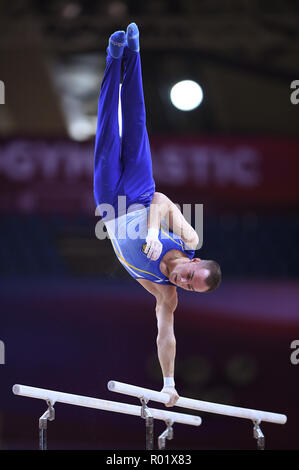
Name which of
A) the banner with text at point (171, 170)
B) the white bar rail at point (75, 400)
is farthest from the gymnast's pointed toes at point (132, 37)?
the banner with text at point (171, 170)

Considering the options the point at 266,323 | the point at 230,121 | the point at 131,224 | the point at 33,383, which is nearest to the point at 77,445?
the point at 33,383

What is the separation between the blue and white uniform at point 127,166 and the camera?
4.40m

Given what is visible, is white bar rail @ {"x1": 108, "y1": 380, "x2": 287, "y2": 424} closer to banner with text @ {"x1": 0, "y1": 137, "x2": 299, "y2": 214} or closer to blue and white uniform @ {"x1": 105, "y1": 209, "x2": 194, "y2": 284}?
blue and white uniform @ {"x1": 105, "y1": 209, "x2": 194, "y2": 284}

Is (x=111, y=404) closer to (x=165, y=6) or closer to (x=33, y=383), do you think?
(x=33, y=383)

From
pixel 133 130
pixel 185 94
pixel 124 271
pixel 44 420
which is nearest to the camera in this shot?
pixel 44 420

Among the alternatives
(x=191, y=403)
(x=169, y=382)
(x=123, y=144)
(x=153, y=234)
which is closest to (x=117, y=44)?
(x=123, y=144)

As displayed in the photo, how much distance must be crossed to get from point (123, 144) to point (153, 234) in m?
0.94

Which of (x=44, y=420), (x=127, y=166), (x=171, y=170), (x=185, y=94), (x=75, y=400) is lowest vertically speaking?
(x=44, y=420)

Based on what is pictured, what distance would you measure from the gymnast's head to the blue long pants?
68 centimetres

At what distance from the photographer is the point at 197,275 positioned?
13.0 feet

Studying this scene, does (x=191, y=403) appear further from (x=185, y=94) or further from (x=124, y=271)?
(x=185, y=94)

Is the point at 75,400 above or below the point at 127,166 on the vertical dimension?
below

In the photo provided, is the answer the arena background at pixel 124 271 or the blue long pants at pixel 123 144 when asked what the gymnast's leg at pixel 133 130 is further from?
the arena background at pixel 124 271

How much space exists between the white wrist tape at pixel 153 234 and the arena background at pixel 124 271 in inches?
133
